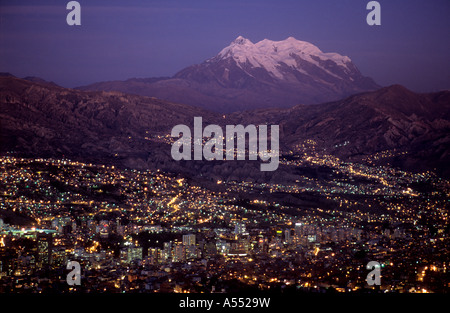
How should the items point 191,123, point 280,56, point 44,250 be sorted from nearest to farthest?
point 44,250 → point 191,123 → point 280,56

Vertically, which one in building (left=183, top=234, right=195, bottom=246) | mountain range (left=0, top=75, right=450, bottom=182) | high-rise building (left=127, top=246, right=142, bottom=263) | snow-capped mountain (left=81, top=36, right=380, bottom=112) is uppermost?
snow-capped mountain (left=81, top=36, right=380, bottom=112)

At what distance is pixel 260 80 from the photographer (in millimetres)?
83438

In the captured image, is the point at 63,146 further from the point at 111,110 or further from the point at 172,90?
the point at 172,90

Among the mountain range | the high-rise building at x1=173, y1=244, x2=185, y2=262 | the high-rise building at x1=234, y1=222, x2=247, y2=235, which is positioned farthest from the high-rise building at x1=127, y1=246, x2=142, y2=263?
the mountain range

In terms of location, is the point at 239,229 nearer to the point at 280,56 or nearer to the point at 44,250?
the point at 44,250

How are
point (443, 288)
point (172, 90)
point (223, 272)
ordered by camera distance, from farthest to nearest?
point (172, 90), point (223, 272), point (443, 288)

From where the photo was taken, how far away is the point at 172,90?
242ft

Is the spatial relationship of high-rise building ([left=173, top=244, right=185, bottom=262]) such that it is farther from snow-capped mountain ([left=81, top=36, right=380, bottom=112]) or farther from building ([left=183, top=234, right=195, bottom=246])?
snow-capped mountain ([left=81, top=36, right=380, bottom=112])

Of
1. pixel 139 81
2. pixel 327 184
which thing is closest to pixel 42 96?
pixel 327 184

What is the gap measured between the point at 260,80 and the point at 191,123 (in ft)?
112

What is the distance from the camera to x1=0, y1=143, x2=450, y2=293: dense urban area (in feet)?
43.7

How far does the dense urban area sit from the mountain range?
3277mm

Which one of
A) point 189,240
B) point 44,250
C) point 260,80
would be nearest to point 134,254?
point 44,250
